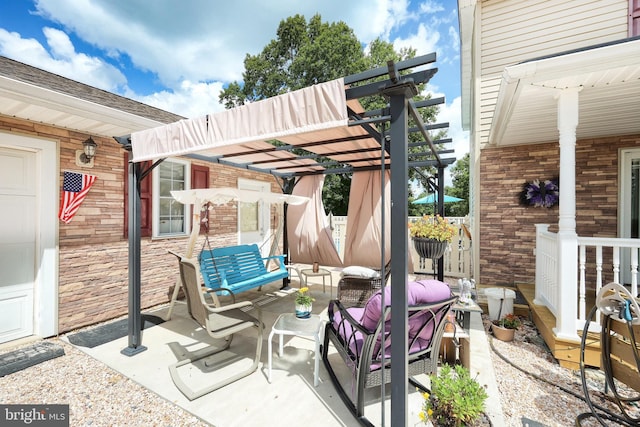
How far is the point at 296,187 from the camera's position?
619cm

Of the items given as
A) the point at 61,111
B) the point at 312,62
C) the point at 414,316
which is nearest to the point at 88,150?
the point at 61,111

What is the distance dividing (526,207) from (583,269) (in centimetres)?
244

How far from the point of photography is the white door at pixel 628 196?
15.3 feet

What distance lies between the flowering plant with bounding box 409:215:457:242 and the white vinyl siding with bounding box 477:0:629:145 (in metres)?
3.11

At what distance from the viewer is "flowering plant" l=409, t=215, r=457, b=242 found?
3436 millimetres

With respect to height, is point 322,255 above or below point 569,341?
above

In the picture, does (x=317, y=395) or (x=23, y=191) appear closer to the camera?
(x=317, y=395)

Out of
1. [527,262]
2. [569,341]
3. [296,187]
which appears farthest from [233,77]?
[569,341]

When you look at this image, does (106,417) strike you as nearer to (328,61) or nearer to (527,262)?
(527,262)

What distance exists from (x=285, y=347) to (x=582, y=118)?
501cm

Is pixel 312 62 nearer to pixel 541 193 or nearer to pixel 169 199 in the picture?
pixel 169 199

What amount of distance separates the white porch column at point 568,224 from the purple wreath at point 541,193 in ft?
7.97

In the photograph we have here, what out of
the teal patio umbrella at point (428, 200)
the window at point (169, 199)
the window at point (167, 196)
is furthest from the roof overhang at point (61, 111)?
the teal patio umbrella at point (428, 200)

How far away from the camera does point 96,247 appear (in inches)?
162
